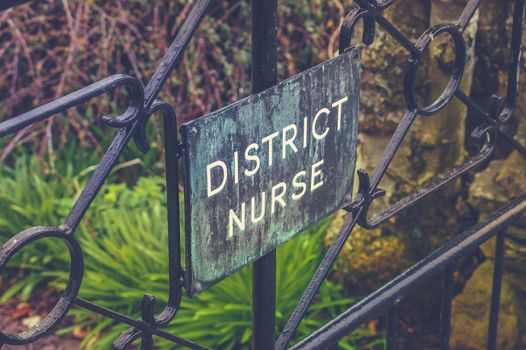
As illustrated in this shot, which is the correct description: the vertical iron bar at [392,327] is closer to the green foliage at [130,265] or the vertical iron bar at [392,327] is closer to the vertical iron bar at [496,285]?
the vertical iron bar at [496,285]

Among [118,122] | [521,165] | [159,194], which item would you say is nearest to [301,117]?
[118,122]

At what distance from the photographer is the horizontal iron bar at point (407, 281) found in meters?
1.45

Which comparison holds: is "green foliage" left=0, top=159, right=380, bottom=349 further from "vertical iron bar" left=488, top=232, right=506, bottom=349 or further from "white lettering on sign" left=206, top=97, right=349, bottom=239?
"white lettering on sign" left=206, top=97, right=349, bottom=239

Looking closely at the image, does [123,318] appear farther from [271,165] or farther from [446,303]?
[446,303]

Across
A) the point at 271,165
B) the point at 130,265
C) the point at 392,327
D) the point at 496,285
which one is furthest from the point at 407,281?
the point at 130,265

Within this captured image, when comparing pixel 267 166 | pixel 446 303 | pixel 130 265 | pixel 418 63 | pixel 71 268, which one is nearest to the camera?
pixel 71 268

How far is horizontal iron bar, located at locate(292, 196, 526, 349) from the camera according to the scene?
145cm

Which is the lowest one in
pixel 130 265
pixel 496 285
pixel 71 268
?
pixel 130 265

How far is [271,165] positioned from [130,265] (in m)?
1.99

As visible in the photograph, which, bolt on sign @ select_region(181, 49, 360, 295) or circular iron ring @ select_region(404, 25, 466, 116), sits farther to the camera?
circular iron ring @ select_region(404, 25, 466, 116)

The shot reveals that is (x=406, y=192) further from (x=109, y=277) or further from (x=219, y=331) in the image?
Answer: (x=109, y=277)

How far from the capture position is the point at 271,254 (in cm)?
130

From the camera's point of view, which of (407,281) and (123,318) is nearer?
(123,318)

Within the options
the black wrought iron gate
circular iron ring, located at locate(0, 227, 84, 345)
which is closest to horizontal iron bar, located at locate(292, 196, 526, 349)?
the black wrought iron gate
